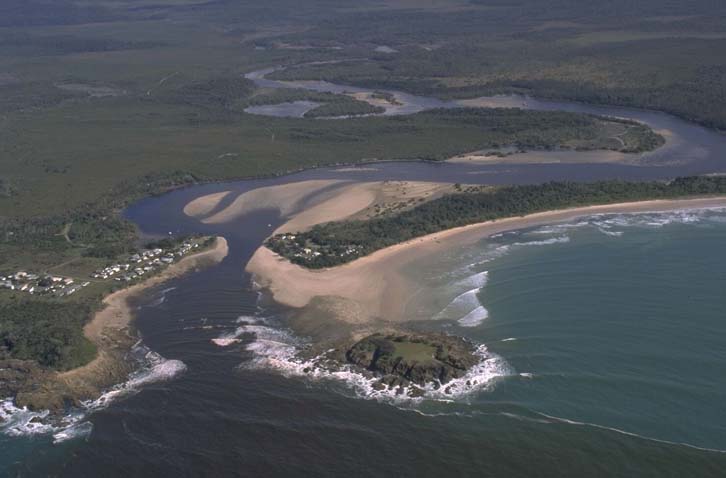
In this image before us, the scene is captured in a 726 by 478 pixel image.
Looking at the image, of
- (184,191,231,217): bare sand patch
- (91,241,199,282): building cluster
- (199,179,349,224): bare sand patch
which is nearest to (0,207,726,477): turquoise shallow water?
(91,241,199,282): building cluster

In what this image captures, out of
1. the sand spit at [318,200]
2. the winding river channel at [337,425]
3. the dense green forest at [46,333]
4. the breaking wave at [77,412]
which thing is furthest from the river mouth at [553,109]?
the breaking wave at [77,412]

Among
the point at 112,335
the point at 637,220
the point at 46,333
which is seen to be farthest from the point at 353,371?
the point at 637,220

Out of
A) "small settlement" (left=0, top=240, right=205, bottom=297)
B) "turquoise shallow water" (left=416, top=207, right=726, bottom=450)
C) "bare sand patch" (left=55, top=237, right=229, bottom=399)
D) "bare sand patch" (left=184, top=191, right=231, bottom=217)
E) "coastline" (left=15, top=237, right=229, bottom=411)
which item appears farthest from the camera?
"bare sand patch" (left=184, top=191, right=231, bottom=217)

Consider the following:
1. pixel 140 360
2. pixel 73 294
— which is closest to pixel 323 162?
pixel 73 294

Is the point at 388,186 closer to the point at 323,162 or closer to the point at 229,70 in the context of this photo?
the point at 323,162

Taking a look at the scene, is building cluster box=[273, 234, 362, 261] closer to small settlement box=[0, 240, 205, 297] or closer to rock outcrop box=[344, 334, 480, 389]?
small settlement box=[0, 240, 205, 297]

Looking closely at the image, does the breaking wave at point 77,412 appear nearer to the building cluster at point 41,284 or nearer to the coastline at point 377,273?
the coastline at point 377,273

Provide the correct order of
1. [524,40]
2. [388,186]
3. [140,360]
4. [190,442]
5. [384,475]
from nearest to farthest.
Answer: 1. [384,475]
2. [190,442]
3. [140,360]
4. [388,186]
5. [524,40]

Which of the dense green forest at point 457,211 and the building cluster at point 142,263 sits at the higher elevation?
the dense green forest at point 457,211
